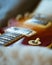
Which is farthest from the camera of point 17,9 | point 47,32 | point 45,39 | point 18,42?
point 17,9

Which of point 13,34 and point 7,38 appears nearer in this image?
point 7,38

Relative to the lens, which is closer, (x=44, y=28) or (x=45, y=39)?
(x=45, y=39)

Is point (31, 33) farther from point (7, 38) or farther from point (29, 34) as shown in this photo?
point (7, 38)

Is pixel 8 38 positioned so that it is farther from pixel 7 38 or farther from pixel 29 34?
pixel 29 34

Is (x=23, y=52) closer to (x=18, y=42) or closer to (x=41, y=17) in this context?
(x=18, y=42)

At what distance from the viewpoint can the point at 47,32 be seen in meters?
1.60

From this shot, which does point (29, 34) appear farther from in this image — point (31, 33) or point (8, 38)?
point (8, 38)

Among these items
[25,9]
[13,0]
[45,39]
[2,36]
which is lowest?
[45,39]

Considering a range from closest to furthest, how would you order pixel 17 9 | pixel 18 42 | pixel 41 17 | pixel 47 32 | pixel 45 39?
pixel 18 42
pixel 45 39
pixel 47 32
pixel 41 17
pixel 17 9

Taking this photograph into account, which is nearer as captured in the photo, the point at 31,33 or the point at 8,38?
the point at 8,38

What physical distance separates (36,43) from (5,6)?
1017mm

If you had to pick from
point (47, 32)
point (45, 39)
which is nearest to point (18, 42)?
point (45, 39)

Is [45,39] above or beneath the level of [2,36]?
beneath

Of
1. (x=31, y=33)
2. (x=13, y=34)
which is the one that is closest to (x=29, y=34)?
(x=31, y=33)
